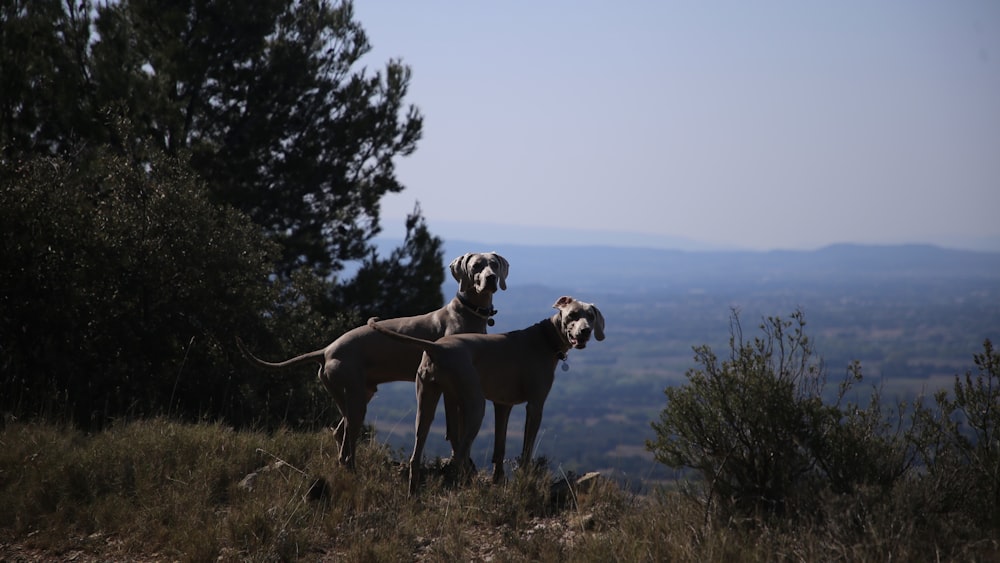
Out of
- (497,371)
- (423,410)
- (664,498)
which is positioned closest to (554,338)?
(497,371)

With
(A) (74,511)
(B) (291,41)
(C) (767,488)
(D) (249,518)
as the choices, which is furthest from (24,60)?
(C) (767,488)

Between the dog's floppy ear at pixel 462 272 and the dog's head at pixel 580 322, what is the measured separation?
3.39 ft

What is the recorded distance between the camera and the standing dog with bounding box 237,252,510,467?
754 cm

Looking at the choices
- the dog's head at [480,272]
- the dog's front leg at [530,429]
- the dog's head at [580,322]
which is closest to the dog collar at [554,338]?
the dog's head at [580,322]

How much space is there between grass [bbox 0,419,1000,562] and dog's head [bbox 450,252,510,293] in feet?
5.59

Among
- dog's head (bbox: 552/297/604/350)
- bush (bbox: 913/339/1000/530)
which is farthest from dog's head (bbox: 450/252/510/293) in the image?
bush (bbox: 913/339/1000/530)

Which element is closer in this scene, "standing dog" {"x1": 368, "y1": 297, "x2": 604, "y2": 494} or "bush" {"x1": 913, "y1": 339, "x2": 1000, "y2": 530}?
"bush" {"x1": 913, "y1": 339, "x2": 1000, "y2": 530}

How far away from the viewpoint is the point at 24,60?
49.2 ft

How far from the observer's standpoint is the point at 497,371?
7.48 metres

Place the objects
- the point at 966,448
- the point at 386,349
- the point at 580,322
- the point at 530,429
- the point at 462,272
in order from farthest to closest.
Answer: the point at 462,272 < the point at 386,349 < the point at 530,429 < the point at 580,322 < the point at 966,448

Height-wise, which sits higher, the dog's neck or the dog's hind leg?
the dog's neck

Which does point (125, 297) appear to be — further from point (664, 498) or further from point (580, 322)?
point (664, 498)

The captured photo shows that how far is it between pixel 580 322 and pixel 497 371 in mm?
796

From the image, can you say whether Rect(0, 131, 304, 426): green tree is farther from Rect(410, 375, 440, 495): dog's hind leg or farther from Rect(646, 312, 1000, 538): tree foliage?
Rect(646, 312, 1000, 538): tree foliage
